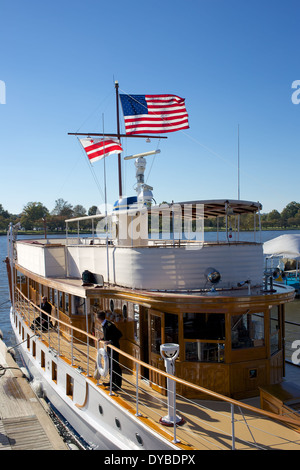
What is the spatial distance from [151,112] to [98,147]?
235cm

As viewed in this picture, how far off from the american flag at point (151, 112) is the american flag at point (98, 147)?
2.28ft

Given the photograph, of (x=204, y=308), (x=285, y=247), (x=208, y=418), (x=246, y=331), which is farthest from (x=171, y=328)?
(x=285, y=247)

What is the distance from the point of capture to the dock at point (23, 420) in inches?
396

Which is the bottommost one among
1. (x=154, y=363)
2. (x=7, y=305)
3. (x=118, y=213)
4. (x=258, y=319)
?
(x=7, y=305)

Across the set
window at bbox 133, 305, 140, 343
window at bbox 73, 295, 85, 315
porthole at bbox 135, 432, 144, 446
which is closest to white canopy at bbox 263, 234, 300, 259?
window at bbox 73, 295, 85, 315

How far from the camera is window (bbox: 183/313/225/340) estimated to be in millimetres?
9000

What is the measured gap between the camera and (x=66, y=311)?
14.6 metres

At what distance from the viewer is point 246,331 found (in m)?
9.11

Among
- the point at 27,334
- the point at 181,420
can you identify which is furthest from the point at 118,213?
the point at 27,334

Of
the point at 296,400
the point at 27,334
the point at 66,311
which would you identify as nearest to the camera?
the point at 296,400

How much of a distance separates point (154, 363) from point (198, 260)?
2.59m

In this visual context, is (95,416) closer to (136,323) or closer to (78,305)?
(136,323)
